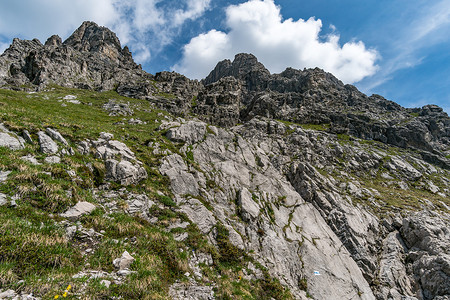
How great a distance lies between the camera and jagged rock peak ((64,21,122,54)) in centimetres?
16400

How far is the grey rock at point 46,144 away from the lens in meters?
14.6

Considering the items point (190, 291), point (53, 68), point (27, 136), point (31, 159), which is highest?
point (53, 68)

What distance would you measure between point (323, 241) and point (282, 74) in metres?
199

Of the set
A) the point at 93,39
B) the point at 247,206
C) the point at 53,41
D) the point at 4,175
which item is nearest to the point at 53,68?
the point at 53,41

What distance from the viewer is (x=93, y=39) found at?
172 m

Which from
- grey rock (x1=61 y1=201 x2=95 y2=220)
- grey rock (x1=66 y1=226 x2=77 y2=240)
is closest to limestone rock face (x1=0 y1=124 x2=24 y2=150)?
grey rock (x1=61 y1=201 x2=95 y2=220)

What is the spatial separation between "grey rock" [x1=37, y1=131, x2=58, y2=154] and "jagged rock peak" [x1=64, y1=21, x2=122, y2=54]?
629 ft

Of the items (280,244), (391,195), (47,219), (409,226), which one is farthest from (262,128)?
(47,219)

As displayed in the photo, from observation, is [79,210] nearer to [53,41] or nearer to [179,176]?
[179,176]

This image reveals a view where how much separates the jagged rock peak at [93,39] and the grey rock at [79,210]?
199m

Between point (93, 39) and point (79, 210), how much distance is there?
223m

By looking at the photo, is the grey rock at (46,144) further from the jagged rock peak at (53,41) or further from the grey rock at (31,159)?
the jagged rock peak at (53,41)

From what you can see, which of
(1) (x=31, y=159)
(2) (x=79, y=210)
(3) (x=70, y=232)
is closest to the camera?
(3) (x=70, y=232)

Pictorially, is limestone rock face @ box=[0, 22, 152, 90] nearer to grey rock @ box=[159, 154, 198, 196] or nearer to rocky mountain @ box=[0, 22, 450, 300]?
rocky mountain @ box=[0, 22, 450, 300]
